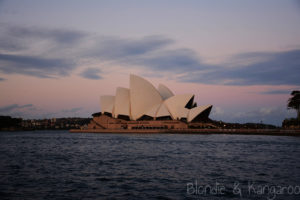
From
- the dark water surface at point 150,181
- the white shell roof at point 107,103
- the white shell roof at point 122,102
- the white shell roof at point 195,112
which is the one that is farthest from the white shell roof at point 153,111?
the dark water surface at point 150,181

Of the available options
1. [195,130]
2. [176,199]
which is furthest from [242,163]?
[195,130]

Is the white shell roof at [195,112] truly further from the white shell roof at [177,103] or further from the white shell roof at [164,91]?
the white shell roof at [164,91]

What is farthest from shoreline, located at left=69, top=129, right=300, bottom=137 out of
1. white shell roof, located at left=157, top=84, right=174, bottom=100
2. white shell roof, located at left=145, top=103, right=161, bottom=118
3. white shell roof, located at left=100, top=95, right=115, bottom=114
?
white shell roof, located at left=157, top=84, right=174, bottom=100

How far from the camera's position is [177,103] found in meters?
76.1

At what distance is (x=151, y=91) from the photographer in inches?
2960

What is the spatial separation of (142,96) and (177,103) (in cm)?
895

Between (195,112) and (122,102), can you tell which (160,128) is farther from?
(122,102)

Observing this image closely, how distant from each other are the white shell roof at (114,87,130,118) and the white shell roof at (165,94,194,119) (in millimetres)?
10482

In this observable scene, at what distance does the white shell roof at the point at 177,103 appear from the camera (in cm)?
7562

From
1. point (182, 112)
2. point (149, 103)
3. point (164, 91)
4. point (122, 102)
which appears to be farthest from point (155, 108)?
point (122, 102)

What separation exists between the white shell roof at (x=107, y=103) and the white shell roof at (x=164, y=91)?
48.5ft

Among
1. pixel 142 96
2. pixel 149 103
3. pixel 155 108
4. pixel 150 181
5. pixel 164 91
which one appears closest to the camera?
pixel 150 181

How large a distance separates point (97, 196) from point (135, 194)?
145cm

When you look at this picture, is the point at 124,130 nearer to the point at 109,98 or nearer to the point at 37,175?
the point at 109,98
